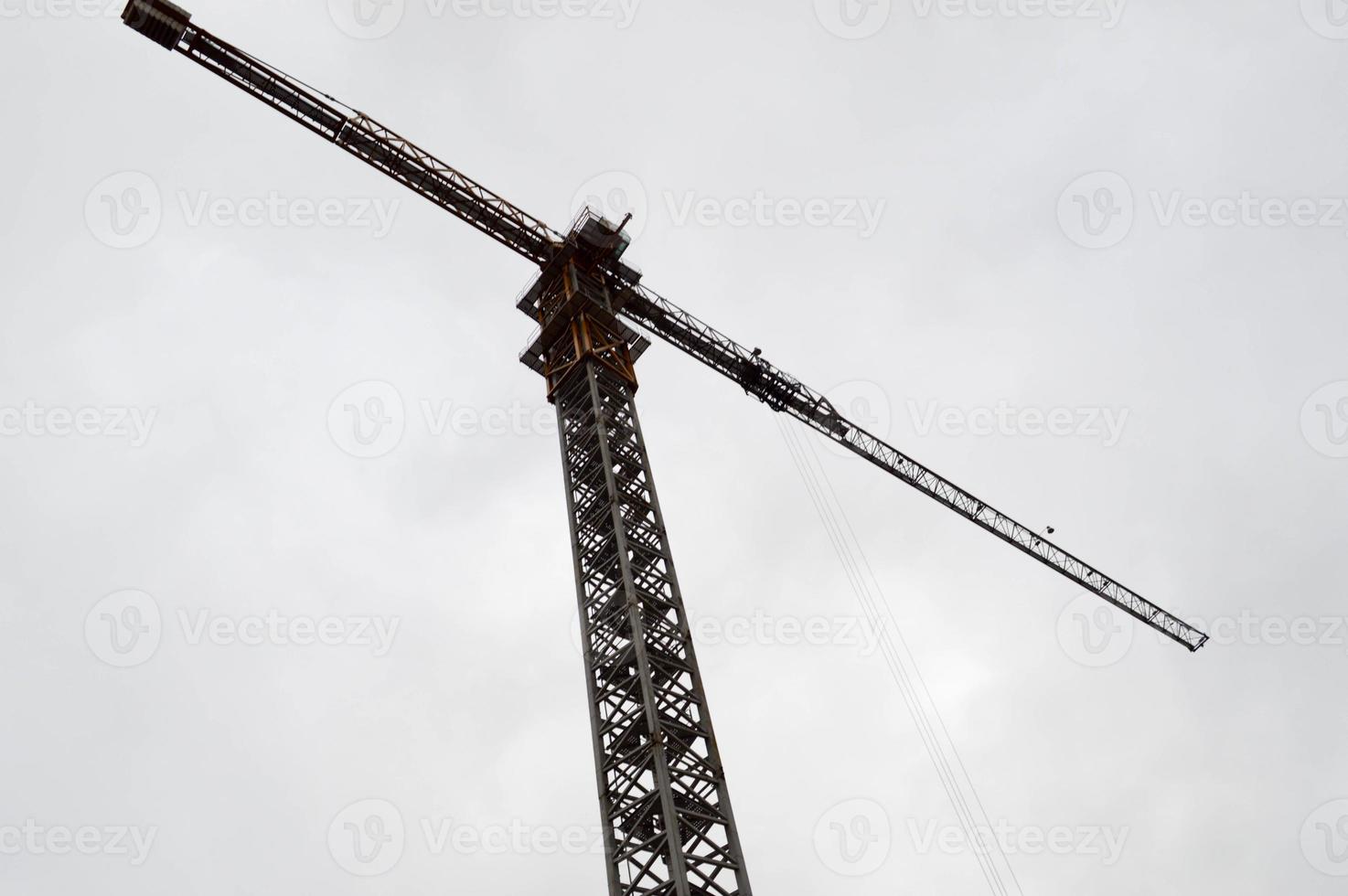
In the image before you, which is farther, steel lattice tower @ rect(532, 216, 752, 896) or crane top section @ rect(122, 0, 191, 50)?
crane top section @ rect(122, 0, 191, 50)

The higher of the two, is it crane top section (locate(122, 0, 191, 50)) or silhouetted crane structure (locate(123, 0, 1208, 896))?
crane top section (locate(122, 0, 191, 50))

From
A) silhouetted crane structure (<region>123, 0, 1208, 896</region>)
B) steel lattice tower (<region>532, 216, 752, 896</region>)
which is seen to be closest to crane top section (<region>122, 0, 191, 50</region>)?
silhouetted crane structure (<region>123, 0, 1208, 896</region>)

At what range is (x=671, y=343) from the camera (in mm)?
40938

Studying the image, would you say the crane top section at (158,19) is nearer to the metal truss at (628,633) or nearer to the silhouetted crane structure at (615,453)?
the silhouetted crane structure at (615,453)

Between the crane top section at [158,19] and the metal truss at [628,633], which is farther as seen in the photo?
the crane top section at [158,19]

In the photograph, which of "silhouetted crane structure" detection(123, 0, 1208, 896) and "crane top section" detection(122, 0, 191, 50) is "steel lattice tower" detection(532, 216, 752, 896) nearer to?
"silhouetted crane structure" detection(123, 0, 1208, 896)

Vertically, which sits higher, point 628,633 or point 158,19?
point 158,19

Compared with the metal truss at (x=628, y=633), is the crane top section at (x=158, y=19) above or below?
above

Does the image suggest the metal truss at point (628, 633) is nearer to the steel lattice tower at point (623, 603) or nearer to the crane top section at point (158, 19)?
the steel lattice tower at point (623, 603)

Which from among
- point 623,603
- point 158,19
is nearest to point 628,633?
point 623,603

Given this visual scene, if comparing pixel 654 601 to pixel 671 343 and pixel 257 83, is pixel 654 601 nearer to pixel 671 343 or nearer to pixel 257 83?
pixel 671 343

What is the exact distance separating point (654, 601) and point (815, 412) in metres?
18.5

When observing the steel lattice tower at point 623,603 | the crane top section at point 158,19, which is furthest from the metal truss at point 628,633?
the crane top section at point 158,19

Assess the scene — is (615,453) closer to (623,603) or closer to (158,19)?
(623,603)
